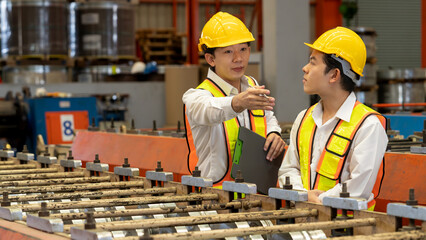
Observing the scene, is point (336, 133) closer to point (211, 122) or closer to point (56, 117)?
point (211, 122)

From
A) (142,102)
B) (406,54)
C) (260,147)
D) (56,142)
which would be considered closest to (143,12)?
(406,54)

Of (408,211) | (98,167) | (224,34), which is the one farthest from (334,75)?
(98,167)

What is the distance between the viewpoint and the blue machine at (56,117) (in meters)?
10.4

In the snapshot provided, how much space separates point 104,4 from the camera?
41.3ft

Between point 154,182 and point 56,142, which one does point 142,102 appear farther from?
point 154,182

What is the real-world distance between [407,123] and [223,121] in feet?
10.5

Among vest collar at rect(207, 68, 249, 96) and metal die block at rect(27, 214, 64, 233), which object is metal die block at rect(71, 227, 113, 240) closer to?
metal die block at rect(27, 214, 64, 233)

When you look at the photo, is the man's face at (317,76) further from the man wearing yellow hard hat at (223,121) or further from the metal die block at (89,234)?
the metal die block at (89,234)

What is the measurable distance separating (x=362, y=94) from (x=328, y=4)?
921 cm

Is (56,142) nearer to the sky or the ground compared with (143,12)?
nearer to the ground

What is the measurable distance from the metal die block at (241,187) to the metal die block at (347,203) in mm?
334

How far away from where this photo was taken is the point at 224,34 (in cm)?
370

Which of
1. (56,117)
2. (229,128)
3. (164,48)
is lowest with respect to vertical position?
(56,117)

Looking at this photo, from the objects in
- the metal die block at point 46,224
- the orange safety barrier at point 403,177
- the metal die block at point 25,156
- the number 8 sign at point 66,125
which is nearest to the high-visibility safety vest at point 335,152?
the orange safety barrier at point 403,177
